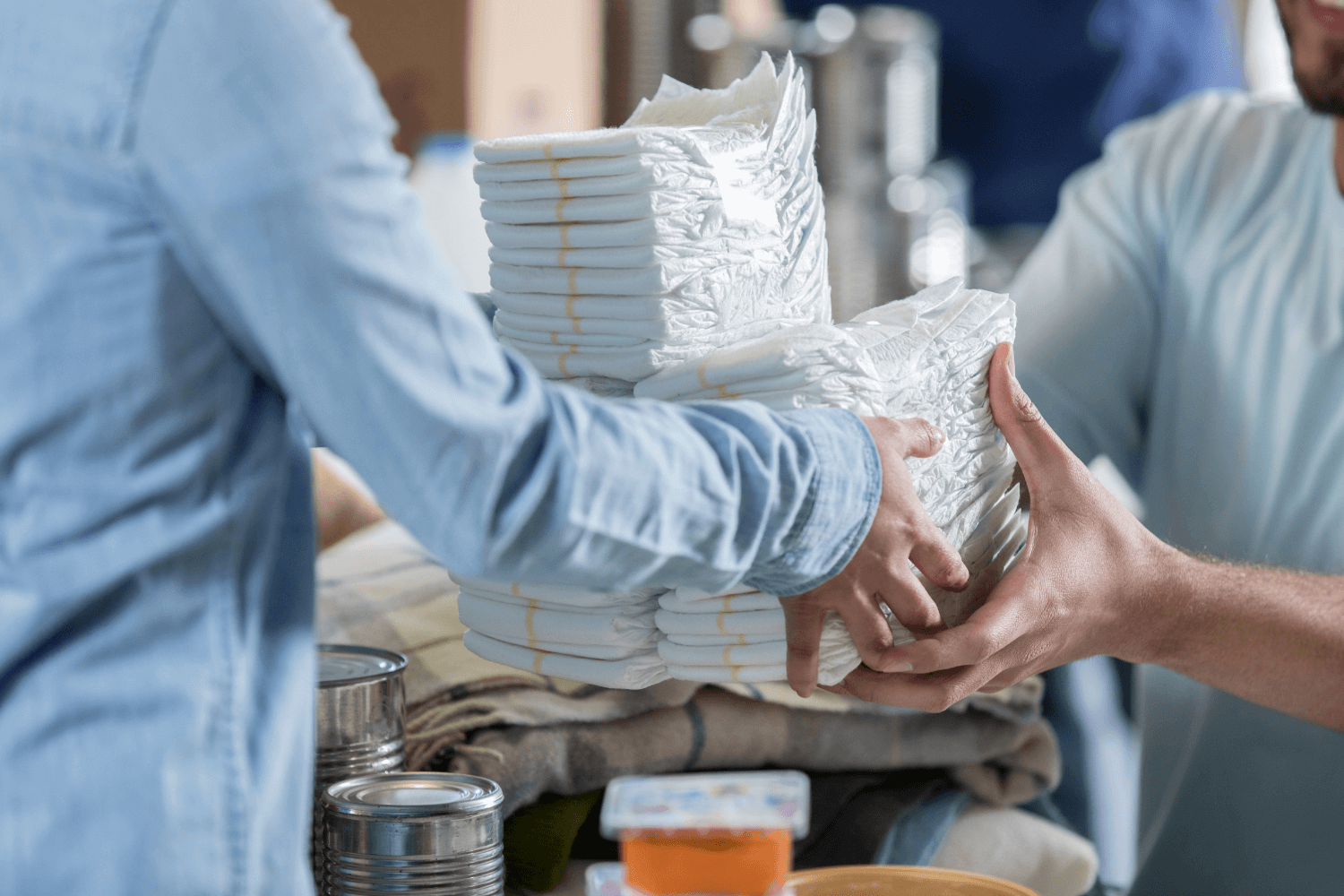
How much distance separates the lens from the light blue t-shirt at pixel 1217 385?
1.19 meters

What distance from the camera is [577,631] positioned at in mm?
730

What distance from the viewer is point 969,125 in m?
2.71

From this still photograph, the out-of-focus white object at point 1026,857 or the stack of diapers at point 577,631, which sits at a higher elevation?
the stack of diapers at point 577,631

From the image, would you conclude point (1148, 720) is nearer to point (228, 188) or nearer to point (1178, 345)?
point (1178, 345)

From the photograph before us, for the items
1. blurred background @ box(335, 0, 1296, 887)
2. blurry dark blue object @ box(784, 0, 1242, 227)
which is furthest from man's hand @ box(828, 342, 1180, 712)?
blurry dark blue object @ box(784, 0, 1242, 227)

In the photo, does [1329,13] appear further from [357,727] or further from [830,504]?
[357,727]

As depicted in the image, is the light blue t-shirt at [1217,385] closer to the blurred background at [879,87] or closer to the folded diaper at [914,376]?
the folded diaper at [914,376]

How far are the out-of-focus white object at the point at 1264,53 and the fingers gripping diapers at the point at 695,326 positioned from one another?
2701 millimetres

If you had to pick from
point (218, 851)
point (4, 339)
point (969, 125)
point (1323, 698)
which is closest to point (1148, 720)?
point (1323, 698)

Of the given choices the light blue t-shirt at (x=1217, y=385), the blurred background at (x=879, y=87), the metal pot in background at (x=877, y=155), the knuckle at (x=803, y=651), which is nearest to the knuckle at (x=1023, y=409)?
the knuckle at (x=803, y=651)

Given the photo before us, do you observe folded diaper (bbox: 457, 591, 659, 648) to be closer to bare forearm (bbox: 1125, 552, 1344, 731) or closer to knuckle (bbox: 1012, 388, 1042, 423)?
knuckle (bbox: 1012, 388, 1042, 423)

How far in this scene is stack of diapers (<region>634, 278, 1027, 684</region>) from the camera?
27.4 inches

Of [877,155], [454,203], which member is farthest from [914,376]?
[877,155]

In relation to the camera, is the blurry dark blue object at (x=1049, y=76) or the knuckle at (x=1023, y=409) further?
the blurry dark blue object at (x=1049, y=76)
